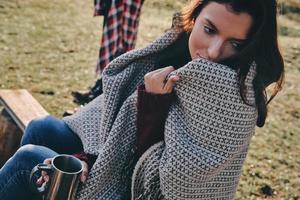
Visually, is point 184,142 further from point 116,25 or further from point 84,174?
point 116,25

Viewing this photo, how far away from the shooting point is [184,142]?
1977 millimetres

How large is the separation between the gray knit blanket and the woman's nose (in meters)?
0.10

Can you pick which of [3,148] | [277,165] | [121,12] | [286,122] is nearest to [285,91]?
[286,122]

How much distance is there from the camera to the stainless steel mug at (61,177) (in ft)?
6.44

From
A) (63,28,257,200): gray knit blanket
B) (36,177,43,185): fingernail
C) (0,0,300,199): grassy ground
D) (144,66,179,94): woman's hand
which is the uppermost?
(144,66,179,94): woman's hand

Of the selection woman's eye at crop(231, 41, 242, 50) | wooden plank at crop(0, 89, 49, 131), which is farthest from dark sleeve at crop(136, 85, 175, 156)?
wooden plank at crop(0, 89, 49, 131)

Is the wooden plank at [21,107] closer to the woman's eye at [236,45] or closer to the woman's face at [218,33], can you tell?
the woman's face at [218,33]

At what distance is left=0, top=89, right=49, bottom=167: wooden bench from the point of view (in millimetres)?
3254

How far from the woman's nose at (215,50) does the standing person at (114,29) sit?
278 cm

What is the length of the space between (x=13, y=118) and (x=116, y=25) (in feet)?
6.09

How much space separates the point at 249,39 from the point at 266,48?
0.08 m

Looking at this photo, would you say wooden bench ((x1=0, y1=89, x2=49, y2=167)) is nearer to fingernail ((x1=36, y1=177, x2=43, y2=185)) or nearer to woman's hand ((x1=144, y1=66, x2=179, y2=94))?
fingernail ((x1=36, y1=177, x2=43, y2=185))

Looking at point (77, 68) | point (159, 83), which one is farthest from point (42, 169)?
point (77, 68)

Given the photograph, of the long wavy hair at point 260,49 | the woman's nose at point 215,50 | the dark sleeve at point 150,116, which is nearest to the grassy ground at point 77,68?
the long wavy hair at point 260,49
